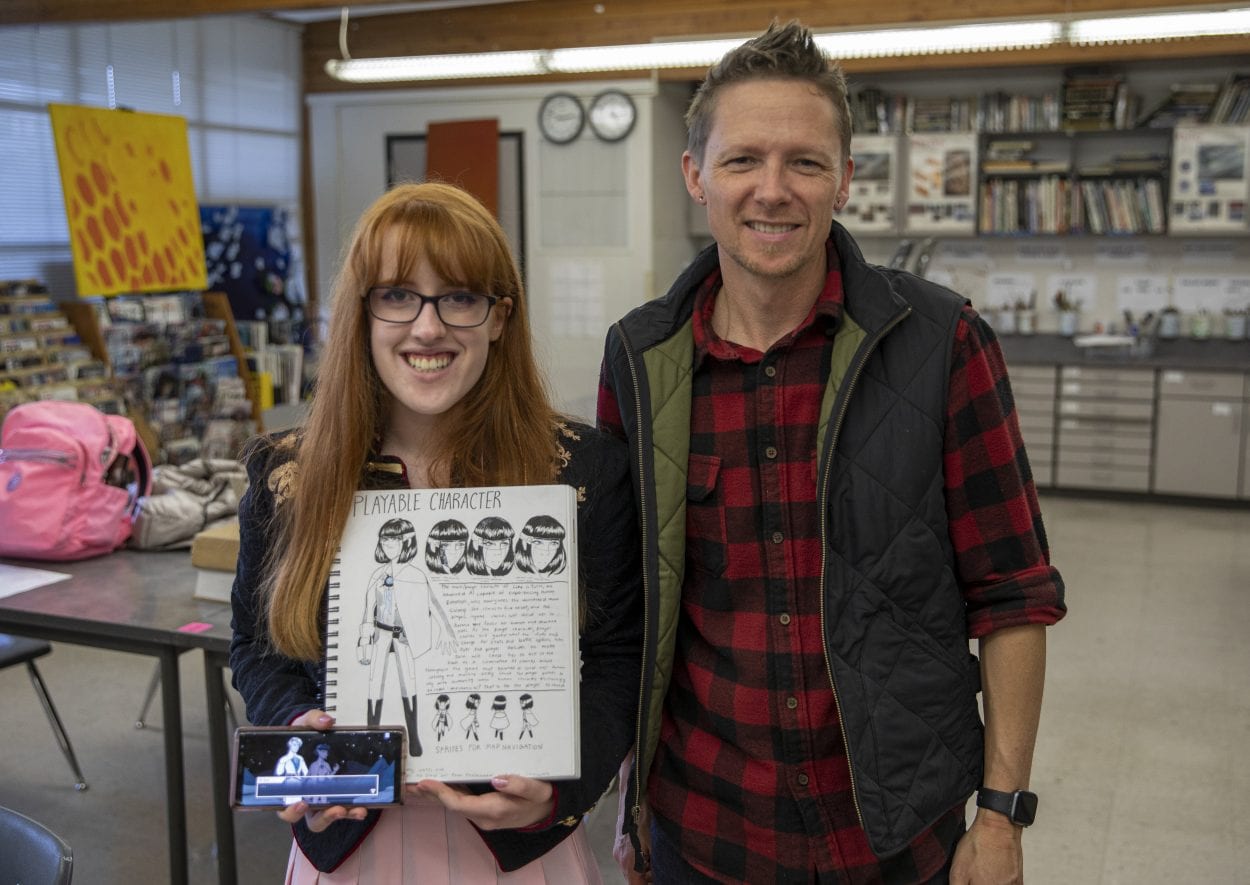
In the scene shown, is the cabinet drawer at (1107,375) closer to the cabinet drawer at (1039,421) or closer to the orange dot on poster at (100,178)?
the cabinet drawer at (1039,421)

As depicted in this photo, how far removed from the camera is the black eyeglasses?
58.1 inches

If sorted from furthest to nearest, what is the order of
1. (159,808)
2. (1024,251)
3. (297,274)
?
(297,274), (1024,251), (159,808)

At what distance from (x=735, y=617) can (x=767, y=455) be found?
8.6 inches

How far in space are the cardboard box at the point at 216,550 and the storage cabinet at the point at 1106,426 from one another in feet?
19.7

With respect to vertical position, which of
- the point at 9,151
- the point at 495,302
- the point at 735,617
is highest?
the point at 9,151

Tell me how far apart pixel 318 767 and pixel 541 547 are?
358 mm

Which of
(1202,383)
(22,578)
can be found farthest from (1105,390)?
(22,578)

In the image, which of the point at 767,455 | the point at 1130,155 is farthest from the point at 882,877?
the point at 1130,155

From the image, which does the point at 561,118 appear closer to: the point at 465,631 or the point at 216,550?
the point at 216,550

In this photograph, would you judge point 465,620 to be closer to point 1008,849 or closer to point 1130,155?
point 1008,849

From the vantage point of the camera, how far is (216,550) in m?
2.91

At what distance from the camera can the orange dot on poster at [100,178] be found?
21.0 feet

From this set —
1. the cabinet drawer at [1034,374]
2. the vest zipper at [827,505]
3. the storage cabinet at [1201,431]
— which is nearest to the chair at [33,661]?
the vest zipper at [827,505]

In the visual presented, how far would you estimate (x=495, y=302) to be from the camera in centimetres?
152
